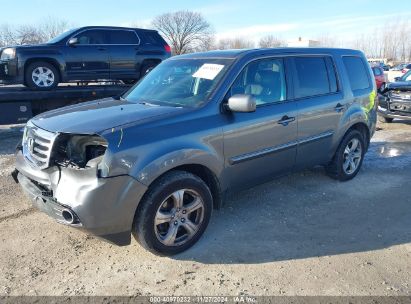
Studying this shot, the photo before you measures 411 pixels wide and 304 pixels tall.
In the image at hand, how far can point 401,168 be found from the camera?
6.19 metres

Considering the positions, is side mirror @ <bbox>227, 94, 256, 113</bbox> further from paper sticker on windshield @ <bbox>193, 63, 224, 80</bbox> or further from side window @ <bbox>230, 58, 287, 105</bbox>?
paper sticker on windshield @ <bbox>193, 63, 224, 80</bbox>

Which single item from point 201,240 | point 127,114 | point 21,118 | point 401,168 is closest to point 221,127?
point 127,114

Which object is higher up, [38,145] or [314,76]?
[314,76]

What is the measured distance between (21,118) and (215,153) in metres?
5.75

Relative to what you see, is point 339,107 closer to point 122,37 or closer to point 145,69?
point 145,69

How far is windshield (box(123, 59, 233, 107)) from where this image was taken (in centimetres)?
378

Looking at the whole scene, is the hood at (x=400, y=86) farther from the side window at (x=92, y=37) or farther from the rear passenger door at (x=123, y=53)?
the side window at (x=92, y=37)


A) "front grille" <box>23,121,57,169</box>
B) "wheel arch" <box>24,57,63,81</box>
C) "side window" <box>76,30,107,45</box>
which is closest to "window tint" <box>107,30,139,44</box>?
"side window" <box>76,30,107,45</box>

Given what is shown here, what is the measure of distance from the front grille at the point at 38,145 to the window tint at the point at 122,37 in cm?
613

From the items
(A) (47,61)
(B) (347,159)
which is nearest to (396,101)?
(B) (347,159)

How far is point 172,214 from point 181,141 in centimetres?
67

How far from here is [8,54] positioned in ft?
26.0

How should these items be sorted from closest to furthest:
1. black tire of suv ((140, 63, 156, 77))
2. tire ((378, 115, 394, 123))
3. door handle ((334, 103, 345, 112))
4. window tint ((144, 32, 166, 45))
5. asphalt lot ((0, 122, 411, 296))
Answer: asphalt lot ((0, 122, 411, 296)) < door handle ((334, 103, 345, 112)) < black tire of suv ((140, 63, 156, 77)) < window tint ((144, 32, 166, 45)) < tire ((378, 115, 394, 123))

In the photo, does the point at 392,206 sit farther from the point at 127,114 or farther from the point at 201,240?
the point at 127,114
